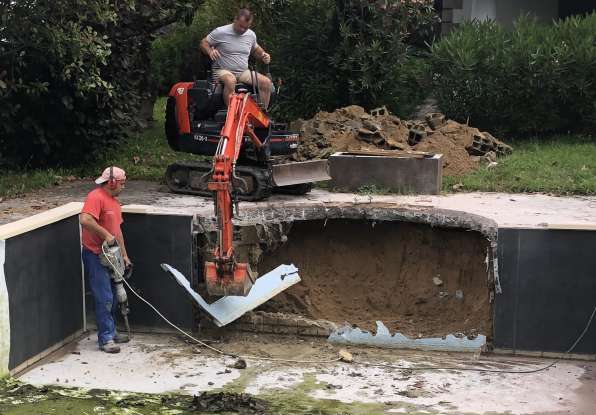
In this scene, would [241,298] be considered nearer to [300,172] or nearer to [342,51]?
[300,172]

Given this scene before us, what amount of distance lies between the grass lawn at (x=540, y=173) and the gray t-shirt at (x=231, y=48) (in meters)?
3.29

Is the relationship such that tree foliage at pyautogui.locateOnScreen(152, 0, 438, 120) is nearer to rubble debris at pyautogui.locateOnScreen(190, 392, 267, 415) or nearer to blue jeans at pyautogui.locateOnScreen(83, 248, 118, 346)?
blue jeans at pyautogui.locateOnScreen(83, 248, 118, 346)

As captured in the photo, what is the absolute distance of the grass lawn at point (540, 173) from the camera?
12.5 m

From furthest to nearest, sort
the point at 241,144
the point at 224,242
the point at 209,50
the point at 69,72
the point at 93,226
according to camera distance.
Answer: the point at 69,72 < the point at 209,50 < the point at 241,144 < the point at 93,226 < the point at 224,242

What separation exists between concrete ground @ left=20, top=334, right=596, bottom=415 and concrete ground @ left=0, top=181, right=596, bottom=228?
181 centimetres

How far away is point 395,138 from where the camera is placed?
13.9 m

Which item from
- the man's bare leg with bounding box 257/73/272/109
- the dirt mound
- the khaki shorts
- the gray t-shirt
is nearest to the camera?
the dirt mound

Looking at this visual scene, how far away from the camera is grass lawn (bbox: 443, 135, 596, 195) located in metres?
12.5

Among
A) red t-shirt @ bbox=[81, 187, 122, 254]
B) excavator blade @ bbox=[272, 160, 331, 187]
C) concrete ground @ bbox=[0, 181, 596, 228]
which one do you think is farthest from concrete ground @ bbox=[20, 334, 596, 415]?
excavator blade @ bbox=[272, 160, 331, 187]

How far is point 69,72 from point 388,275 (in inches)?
202

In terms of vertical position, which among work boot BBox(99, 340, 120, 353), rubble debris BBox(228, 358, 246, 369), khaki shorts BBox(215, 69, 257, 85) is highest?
khaki shorts BBox(215, 69, 257, 85)

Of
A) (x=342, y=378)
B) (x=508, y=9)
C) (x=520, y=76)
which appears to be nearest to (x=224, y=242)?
(x=342, y=378)

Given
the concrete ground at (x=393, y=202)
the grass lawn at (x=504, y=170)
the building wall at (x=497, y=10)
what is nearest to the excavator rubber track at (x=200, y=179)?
the concrete ground at (x=393, y=202)

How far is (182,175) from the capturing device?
12.3 m
